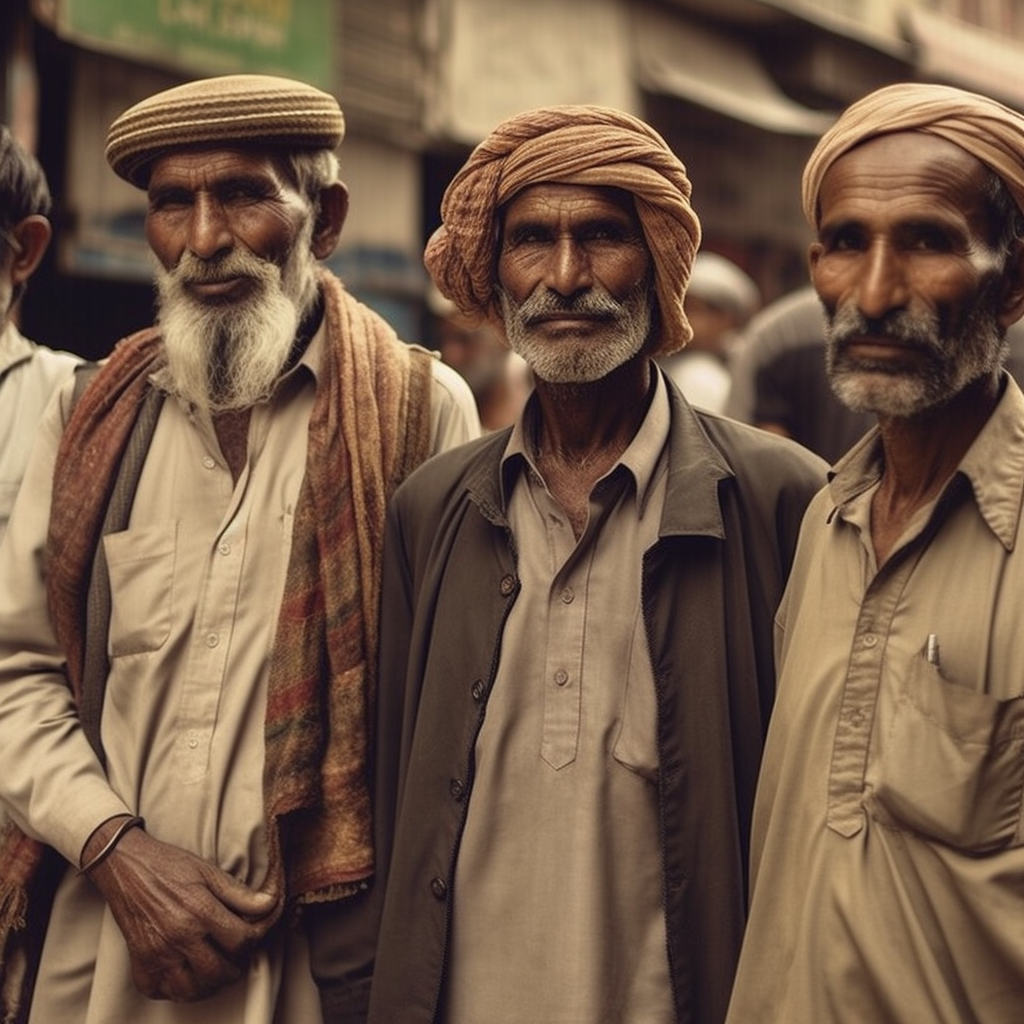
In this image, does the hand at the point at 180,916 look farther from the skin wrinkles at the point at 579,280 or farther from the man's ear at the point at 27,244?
the man's ear at the point at 27,244

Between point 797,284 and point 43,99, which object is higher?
point 797,284

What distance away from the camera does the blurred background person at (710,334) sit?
6.62m

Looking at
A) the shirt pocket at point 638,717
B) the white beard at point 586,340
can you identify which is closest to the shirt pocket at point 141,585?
the white beard at point 586,340

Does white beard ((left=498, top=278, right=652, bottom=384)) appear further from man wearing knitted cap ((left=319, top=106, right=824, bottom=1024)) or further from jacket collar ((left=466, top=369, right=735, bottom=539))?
jacket collar ((left=466, top=369, right=735, bottom=539))

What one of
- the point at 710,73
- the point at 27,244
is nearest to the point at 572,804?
the point at 27,244

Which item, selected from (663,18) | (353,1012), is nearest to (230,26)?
(663,18)

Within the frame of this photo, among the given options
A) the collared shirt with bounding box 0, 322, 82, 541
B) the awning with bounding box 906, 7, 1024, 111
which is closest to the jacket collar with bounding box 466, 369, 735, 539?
the collared shirt with bounding box 0, 322, 82, 541

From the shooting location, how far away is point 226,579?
3213 millimetres

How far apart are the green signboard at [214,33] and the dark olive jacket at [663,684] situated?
174 inches

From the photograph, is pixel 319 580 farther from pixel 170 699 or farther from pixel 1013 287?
pixel 1013 287

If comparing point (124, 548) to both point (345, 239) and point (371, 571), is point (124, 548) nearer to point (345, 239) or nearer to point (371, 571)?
point (371, 571)

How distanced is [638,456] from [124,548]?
0.99 meters

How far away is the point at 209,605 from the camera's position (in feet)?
10.5

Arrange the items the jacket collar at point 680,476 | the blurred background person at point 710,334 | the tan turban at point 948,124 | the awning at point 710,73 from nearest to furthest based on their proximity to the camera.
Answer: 1. the tan turban at point 948,124
2. the jacket collar at point 680,476
3. the blurred background person at point 710,334
4. the awning at point 710,73
